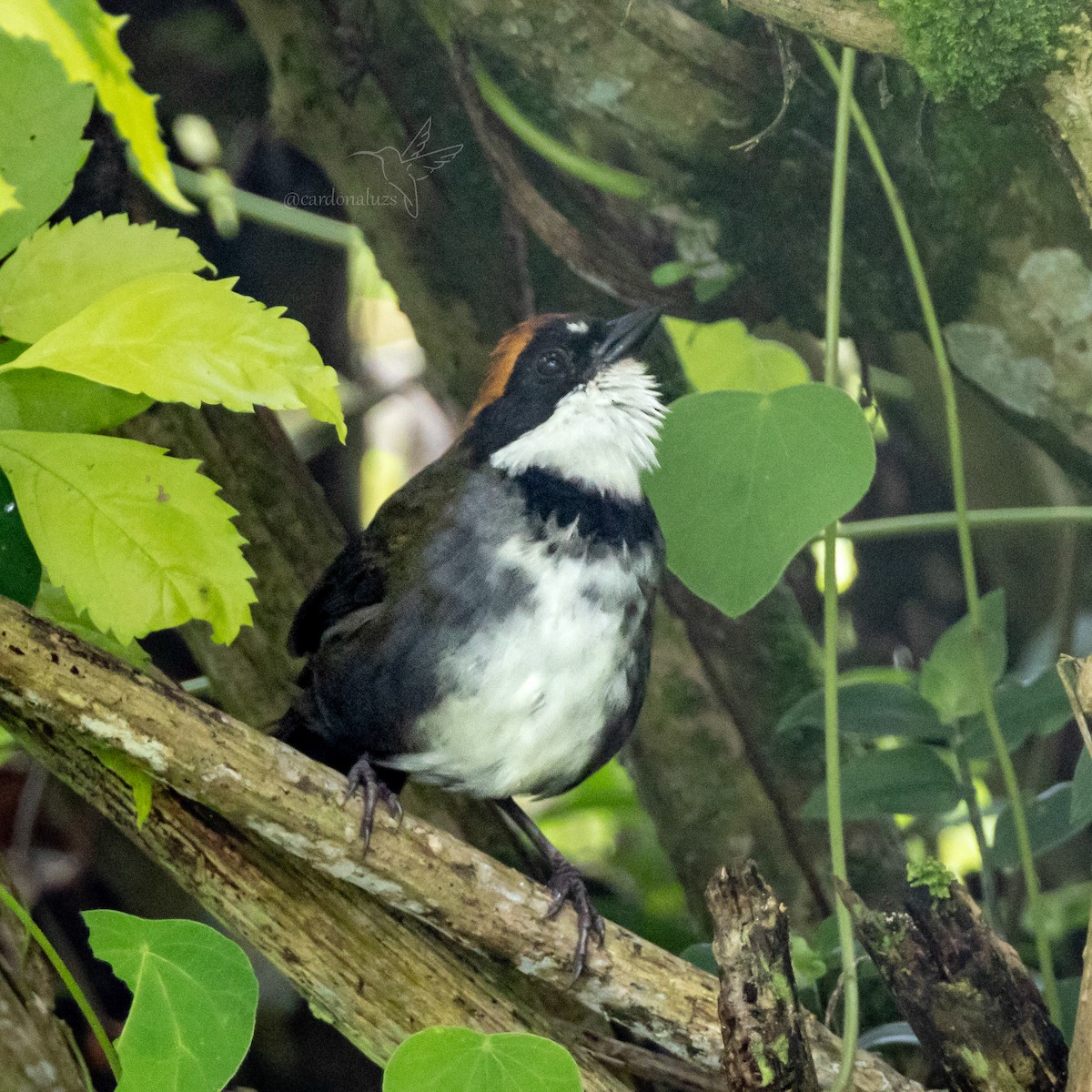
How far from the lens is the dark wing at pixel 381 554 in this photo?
4.31ft

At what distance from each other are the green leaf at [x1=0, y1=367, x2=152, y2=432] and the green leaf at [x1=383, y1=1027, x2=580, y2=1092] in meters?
0.57

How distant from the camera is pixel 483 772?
1302 millimetres

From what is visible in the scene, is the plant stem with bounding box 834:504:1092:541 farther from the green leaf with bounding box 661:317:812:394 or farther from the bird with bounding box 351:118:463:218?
the bird with bounding box 351:118:463:218

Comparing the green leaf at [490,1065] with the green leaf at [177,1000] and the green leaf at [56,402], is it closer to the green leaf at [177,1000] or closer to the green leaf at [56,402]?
the green leaf at [177,1000]

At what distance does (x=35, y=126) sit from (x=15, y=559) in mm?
343

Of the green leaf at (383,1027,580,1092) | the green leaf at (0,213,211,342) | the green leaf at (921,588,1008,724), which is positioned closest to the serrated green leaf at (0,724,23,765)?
the green leaf at (0,213,211,342)

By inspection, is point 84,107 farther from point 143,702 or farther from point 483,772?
point 483,772

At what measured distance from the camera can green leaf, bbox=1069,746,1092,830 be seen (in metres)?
1.10

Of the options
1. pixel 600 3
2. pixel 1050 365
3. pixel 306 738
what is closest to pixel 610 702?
pixel 306 738

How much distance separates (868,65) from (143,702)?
95 cm

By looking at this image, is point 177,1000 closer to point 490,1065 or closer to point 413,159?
point 490,1065

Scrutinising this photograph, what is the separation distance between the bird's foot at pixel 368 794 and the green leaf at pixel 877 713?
47 centimetres

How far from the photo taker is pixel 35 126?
0.97 m

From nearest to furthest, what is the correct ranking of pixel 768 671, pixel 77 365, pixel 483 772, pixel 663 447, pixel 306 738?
pixel 77 365
pixel 663 447
pixel 483 772
pixel 306 738
pixel 768 671
